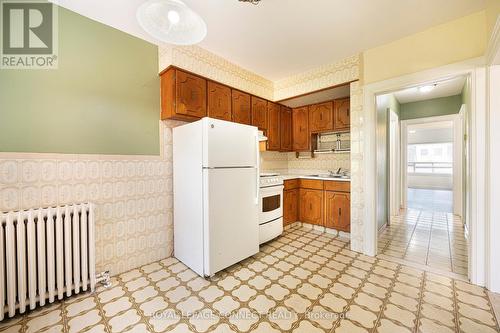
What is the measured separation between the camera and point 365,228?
263cm

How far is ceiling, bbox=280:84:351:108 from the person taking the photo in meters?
3.14

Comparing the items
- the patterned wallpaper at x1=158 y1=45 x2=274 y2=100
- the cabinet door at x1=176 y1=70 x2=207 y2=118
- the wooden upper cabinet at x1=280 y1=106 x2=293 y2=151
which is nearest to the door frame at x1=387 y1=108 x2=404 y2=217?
the wooden upper cabinet at x1=280 y1=106 x2=293 y2=151

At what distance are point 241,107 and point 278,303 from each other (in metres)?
2.38

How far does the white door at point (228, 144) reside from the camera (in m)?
2.06

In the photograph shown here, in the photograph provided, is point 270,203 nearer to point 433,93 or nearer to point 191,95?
point 191,95

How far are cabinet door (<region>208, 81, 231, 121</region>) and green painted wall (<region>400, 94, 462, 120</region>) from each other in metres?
4.50

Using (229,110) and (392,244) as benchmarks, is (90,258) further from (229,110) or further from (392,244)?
(392,244)

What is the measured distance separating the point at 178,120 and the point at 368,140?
7.87ft

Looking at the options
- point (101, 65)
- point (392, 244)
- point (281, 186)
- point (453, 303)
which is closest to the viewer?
point (453, 303)

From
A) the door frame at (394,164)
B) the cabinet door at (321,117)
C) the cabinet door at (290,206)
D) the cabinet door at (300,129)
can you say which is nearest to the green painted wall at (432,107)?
the door frame at (394,164)

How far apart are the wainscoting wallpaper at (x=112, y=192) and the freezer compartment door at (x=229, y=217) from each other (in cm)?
77

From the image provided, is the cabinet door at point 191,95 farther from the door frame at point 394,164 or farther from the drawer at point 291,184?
the door frame at point 394,164

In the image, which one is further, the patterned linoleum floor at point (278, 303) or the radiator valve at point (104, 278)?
the radiator valve at point (104, 278)

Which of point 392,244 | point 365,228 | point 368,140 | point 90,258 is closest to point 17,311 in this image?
point 90,258
